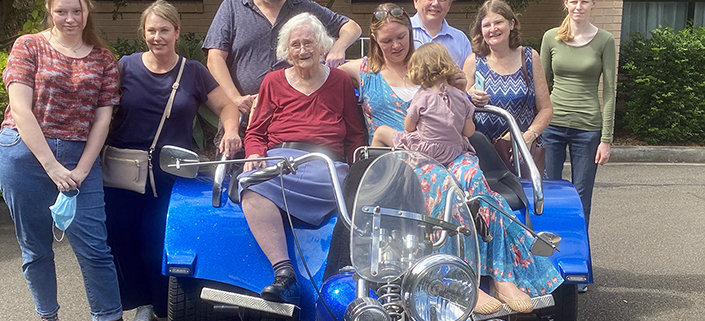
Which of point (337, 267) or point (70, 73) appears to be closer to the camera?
point (337, 267)

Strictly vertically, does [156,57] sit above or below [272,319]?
above

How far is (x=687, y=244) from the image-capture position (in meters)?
6.09

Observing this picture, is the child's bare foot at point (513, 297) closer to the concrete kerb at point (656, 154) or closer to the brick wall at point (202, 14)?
the concrete kerb at point (656, 154)

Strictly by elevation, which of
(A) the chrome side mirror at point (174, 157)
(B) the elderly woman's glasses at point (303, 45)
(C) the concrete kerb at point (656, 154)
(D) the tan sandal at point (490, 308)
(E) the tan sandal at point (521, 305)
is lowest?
(C) the concrete kerb at point (656, 154)

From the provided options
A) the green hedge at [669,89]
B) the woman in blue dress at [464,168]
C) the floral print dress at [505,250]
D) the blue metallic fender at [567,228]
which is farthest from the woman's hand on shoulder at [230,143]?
the green hedge at [669,89]

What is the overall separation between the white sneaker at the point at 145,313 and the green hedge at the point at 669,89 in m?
8.85

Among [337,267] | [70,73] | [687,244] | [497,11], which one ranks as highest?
[497,11]

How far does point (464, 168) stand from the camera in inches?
136

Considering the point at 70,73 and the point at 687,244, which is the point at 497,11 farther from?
the point at 687,244

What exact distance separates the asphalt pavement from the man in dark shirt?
1729 mm

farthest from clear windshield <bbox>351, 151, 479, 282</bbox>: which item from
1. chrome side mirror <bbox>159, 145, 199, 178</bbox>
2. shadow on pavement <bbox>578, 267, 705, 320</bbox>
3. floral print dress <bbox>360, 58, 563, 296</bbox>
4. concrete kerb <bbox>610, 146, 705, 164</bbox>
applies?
concrete kerb <bbox>610, 146, 705, 164</bbox>

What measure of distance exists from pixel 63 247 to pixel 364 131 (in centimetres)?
342

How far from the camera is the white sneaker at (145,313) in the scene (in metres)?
4.11

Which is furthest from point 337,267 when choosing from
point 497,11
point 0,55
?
point 0,55
